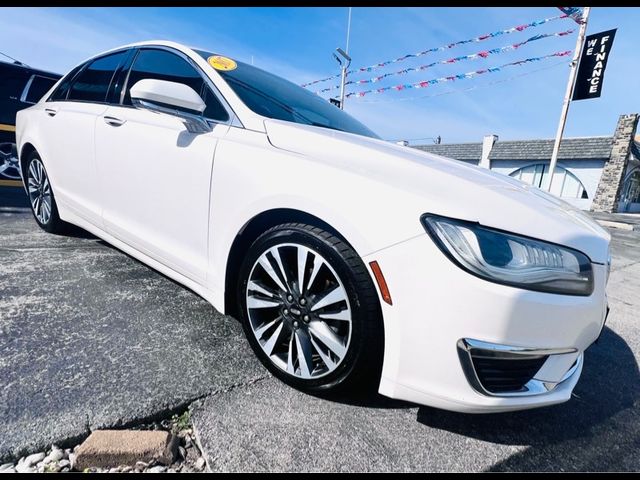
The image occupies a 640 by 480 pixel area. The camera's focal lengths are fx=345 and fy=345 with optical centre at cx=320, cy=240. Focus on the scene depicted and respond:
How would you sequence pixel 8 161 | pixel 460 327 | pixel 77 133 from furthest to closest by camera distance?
pixel 8 161
pixel 77 133
pixel 460 327

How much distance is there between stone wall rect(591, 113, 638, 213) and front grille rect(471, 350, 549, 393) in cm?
2167

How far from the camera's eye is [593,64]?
35.1 feet

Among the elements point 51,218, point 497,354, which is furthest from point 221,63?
point 51,218

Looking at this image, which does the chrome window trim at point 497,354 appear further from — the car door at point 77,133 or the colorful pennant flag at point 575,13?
the colorful pennant flag at point 575,13

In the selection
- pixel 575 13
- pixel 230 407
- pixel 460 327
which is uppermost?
pixel 575 13

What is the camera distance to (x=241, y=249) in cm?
172

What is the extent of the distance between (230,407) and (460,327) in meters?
0.94

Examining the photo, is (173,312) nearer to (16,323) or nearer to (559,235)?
(16,323)

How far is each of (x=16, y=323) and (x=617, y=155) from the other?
23242 mm

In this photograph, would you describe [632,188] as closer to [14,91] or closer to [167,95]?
[167,95]

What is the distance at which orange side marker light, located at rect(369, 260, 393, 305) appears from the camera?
125 cm

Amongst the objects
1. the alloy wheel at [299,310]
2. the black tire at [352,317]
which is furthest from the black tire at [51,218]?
the black tire at [352,317]

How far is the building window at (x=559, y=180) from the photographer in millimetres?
19000
